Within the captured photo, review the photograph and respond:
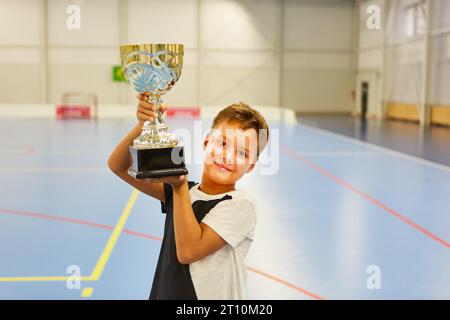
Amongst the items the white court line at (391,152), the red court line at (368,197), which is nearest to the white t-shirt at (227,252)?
the red court line at (368,197)

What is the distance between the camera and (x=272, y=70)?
101 ft

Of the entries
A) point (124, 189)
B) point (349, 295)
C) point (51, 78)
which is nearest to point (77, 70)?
point (51, 78)

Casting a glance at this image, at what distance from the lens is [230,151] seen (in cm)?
176

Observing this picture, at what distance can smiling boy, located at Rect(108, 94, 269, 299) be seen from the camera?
5.78ft

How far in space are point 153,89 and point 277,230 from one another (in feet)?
15.0

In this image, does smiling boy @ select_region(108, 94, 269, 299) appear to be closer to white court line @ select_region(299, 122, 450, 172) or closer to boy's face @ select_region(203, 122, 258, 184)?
boy's face @ select_region(203, 122, 258, 184)

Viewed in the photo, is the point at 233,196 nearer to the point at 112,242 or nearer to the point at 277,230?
the point at 112,242

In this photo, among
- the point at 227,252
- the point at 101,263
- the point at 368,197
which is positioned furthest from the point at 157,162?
the point at 368,197

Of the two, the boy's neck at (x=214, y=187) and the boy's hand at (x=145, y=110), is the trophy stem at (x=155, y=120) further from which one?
the boy's neck at (x=214, y=187)

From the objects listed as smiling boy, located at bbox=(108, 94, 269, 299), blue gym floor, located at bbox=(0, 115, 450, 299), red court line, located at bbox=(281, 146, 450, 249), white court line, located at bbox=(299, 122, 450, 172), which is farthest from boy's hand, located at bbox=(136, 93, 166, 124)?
white court line, located at bbox=(299, 122, 450, 172)

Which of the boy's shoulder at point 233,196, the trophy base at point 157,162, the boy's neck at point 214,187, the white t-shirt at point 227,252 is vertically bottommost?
the white t-shirt at point 227,252

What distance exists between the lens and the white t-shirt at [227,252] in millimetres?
A: 1796

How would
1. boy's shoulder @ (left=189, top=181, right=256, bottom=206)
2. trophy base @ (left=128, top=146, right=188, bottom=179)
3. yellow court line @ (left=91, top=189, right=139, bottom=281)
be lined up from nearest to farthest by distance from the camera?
trophy base @ (left=128, top=146, right=188, bottom=179) → boy's shoulder @ (left=189, top=181, right=256, bottom=206) → yellow court line @ (left=91, top=189, right=139, bottom=281)
